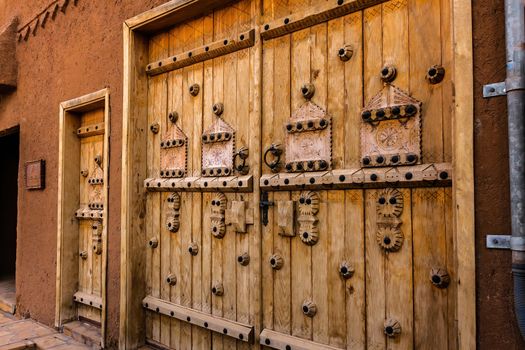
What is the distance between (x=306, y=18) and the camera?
2201mm

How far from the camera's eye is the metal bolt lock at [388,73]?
1.89m

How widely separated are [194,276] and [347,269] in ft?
3.86

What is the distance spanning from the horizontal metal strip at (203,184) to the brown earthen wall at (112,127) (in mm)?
367

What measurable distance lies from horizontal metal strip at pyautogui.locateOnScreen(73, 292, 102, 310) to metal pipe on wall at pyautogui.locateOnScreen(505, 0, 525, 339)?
3161mm

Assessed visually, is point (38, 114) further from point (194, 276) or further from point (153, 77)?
point (194, 276)

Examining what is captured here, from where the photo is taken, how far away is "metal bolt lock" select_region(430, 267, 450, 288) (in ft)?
5.53

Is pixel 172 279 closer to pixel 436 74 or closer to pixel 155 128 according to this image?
pixel 155 128

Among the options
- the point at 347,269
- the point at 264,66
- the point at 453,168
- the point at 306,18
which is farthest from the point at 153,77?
the point at 453,168

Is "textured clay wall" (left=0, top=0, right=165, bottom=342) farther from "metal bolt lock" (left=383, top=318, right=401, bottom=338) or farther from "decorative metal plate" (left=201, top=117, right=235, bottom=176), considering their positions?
"metal bolt lock" (left=383, top=318, right=401, bottom=338)

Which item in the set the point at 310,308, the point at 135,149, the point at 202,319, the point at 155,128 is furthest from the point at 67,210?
the point at 310,308

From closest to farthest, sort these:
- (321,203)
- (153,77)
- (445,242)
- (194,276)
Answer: (445,242), (321,203), (194,276), (153,77)

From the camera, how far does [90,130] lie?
3705mm

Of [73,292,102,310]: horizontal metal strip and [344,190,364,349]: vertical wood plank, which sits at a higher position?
[344,190,364,349]: vertical wood plank

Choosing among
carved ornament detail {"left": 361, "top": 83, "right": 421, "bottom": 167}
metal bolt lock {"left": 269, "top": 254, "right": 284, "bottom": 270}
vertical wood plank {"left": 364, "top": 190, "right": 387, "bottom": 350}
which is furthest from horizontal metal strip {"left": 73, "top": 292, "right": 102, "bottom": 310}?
carved ornament detail {"left": 361, "top": 83, "right": 421, "bottom": 167}
